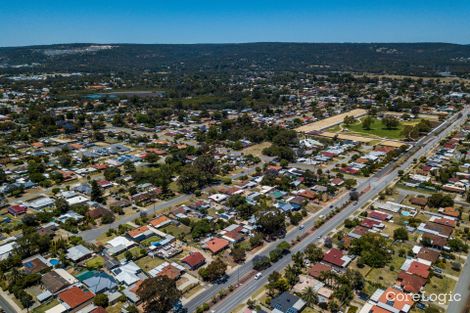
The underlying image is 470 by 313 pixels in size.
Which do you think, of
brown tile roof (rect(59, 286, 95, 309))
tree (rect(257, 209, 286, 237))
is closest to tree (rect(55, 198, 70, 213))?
brown tile roof (rect(59, 286, 95, 309))

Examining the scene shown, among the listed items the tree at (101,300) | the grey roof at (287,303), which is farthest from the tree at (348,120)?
the tree at (101,300)

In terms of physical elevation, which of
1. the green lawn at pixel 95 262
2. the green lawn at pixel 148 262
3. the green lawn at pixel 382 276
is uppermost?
the green lawn at pixel 382 276

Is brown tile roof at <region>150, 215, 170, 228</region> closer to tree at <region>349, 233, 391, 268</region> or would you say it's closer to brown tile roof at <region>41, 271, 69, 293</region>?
brown tile roof at <region>41, 271, 69, 293</region>

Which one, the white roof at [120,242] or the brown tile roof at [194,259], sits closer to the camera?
the brown tile roof at [194,259]

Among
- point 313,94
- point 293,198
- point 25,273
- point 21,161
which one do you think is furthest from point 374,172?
point 313,94

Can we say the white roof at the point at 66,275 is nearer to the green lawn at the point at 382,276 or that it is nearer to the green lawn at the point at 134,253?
the green lawn at the point at 134,253

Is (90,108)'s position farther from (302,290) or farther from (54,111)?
(302,290)
